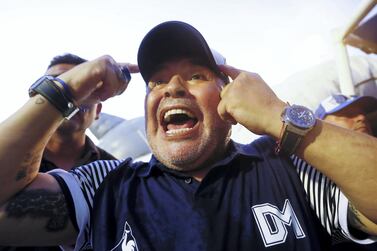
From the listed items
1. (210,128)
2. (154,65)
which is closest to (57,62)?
(154,65)

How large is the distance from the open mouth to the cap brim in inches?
13.8

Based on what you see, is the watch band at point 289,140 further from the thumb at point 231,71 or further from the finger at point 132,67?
the finger at point 132,67

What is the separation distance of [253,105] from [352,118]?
2336 mm

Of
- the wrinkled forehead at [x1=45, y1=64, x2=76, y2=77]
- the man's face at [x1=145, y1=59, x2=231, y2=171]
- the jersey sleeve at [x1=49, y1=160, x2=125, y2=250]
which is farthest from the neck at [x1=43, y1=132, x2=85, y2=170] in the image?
the man's face at [x1=145, y1=59, x2=231, y2=171]

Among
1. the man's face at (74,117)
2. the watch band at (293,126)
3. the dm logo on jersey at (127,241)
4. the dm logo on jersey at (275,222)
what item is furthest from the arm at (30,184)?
the man's face at (74,117)

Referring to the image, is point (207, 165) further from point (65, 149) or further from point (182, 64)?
point (65, 149)

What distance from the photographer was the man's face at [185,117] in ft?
5.41

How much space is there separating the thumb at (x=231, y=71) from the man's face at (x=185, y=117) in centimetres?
14

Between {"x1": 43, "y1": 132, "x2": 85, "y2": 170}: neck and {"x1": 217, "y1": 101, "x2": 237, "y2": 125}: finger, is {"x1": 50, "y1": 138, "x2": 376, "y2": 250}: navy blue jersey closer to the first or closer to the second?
{"x1": 217, "y1": 101, "x2": 237, "y2": 125}: finger

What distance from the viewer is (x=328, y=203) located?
1.34m

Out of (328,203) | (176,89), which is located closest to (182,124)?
(176,89)

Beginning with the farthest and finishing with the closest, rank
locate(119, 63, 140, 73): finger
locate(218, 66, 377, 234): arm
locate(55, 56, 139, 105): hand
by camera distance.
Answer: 1. locate(119, 63, 140, 73): finger
2. locate(55, 56, 139, 105): hand
3. locate(218, 66, 377, 234): arm

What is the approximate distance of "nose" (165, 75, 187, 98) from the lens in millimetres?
1720

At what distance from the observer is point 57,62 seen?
9.90 feet
